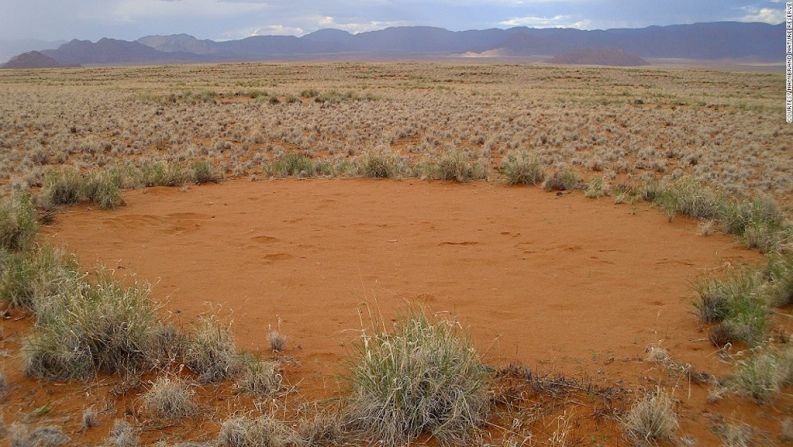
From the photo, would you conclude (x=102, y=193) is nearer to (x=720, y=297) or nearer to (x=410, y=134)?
(x=720, y=297)

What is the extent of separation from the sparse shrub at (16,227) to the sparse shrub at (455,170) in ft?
24.9

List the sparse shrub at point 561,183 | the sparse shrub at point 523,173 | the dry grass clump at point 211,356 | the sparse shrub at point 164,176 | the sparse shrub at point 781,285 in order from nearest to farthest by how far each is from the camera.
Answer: the dry grass clump at point 211,356, the sparse shrub at point 781,285, the sparse shrub at point 561,183, the sparse shrub at point 523,173, the sparse shrub at point 164,176

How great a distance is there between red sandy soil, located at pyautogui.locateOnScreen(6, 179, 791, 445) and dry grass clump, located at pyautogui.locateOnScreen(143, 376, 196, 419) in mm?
829

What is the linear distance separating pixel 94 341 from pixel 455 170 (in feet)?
28.8

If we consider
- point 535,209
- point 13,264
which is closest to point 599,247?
point 535,209

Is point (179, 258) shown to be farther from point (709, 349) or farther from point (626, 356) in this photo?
point (709, 349)

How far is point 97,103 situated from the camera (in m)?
30.8

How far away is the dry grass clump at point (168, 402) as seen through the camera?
3.99m

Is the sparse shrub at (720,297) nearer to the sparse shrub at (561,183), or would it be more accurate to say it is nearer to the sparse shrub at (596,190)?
the sparse shrub at (596,190)

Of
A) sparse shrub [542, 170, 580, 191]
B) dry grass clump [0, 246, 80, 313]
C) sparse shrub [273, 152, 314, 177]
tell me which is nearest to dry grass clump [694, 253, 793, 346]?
sparse shrub [542, 170, 580, 191]

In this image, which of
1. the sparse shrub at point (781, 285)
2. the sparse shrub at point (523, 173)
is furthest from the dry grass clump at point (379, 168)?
the sparse shrub at point (781, 285)

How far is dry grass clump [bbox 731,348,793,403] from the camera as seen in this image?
13.2 ft

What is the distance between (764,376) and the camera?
406 centimetres

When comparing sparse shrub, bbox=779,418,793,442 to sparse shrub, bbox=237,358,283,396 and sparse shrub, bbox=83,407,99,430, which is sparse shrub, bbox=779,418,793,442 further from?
sparse shrub, bbox=83,407,99,430
